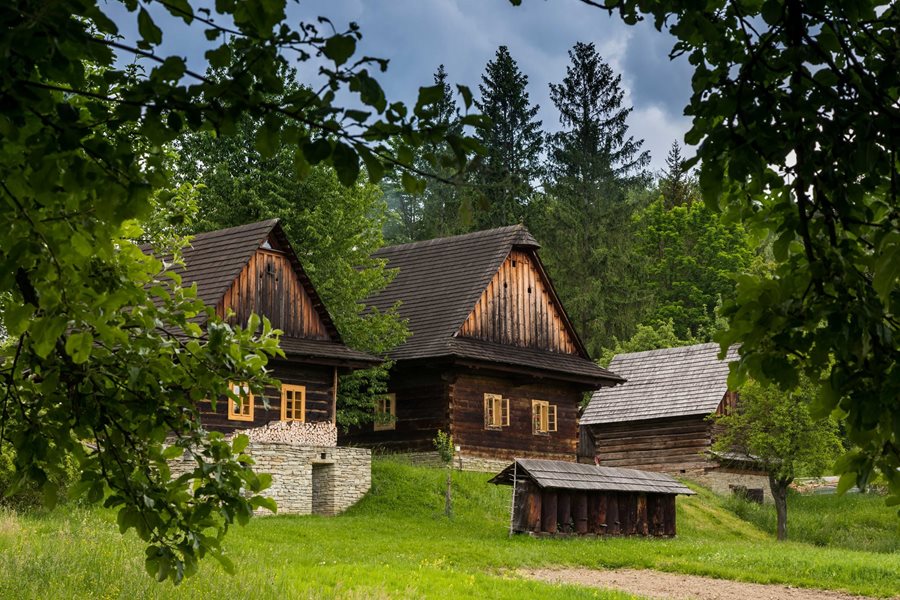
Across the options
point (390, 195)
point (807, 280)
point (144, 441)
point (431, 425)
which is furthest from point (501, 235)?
point (390, 195)

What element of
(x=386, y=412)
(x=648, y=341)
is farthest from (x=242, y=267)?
(x=648, y=341)

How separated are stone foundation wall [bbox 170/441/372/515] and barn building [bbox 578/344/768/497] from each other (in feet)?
42.0

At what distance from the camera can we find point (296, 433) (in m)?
27.6

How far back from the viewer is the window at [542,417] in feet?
113

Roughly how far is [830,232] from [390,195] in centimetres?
7240

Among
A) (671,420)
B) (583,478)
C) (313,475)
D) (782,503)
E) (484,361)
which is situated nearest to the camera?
(583,478)

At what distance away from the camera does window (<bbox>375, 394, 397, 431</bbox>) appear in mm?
32500

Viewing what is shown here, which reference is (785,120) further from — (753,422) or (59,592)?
(753,422)

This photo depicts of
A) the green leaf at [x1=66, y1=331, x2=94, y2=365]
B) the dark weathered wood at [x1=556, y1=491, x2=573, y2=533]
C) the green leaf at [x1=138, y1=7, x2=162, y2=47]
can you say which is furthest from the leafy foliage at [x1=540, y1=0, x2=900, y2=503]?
the dark weathered wood at [x1=556, y1=491, x2=573, y2=533]

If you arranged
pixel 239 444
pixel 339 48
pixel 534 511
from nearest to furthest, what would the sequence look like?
1. pixel 339 48
2. pixel 239 444
3. pixel 534 511

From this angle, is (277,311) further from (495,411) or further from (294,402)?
(495,411)

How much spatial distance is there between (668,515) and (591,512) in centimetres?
261

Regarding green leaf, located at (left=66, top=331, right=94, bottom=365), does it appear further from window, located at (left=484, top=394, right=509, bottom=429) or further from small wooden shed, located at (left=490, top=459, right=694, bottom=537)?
window, located at (left=484, top=394, right=509, bottom=429)

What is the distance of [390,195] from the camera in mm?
76438
